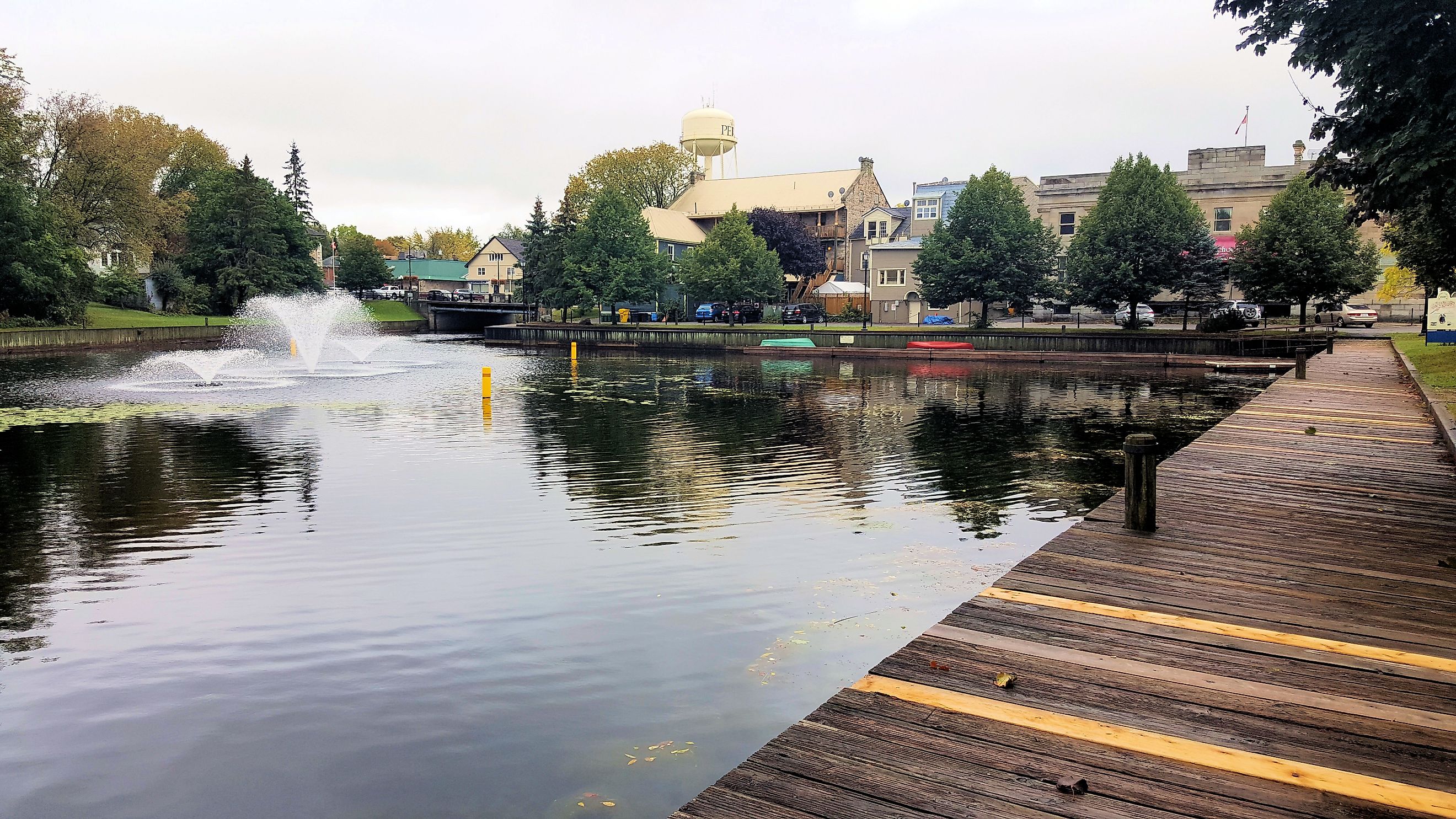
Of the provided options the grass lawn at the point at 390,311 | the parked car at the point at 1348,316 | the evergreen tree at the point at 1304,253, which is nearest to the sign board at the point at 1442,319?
the evergreen tree at the point at 1304,253

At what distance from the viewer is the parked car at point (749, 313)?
274 ft

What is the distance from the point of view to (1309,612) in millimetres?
7574

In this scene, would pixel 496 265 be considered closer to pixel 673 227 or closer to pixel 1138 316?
pixel 673 227

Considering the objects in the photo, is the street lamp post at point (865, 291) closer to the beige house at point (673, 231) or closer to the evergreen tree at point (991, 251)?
the evergreen tree at point (991, 251)

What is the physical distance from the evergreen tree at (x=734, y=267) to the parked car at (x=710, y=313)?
13.6 feet

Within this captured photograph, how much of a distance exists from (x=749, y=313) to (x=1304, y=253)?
43745 millimetres

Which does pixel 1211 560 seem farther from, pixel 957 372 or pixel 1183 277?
pixel 1183 277

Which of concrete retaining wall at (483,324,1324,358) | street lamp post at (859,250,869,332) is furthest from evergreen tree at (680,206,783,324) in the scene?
concrete retaining wall at (483,324,1324,358)

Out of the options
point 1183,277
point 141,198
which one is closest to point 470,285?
point 141,198

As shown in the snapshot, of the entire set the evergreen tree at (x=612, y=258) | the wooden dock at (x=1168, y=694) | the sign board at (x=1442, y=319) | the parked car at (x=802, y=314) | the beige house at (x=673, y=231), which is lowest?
the wooden dock at (x=1168, y=694)

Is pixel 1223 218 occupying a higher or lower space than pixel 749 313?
higher

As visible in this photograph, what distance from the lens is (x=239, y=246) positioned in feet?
276

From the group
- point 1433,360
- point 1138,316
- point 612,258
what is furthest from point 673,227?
point 1433,360

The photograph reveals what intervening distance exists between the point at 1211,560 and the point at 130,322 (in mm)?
78891
